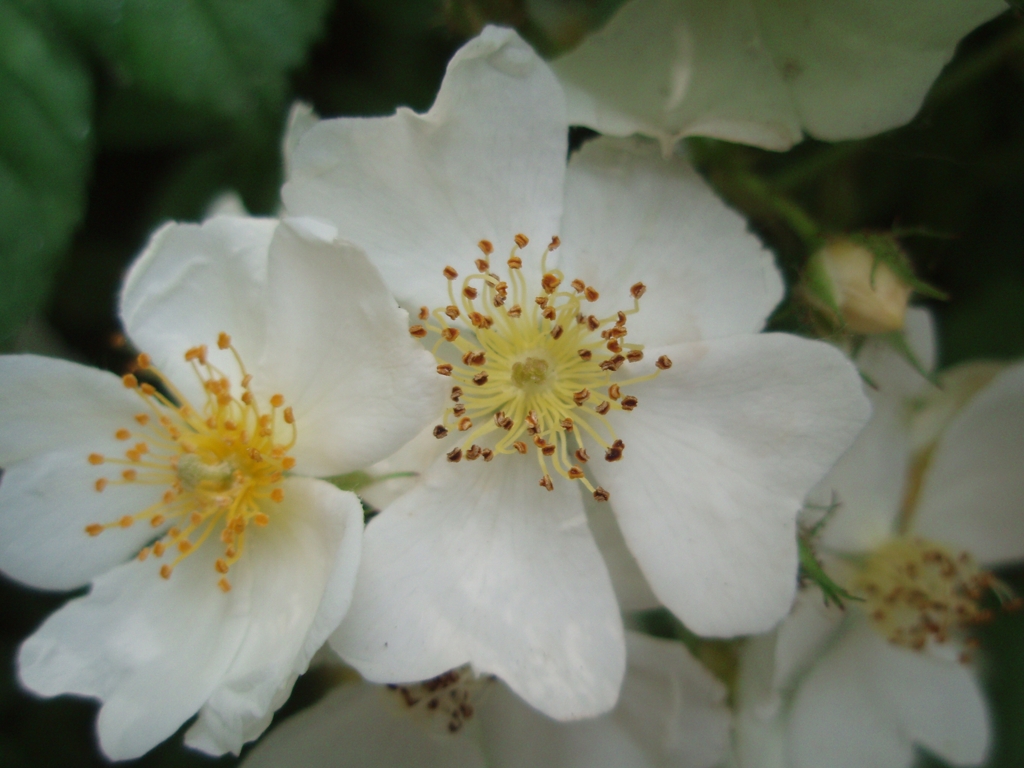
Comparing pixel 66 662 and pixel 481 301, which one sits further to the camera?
pixel 481 301

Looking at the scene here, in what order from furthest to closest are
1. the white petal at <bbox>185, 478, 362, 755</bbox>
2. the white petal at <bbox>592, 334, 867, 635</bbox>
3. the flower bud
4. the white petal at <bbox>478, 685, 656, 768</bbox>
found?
the white petal at <bbox>478, 685, 656, 768</bbox> → the flower bud → the white petal at <bbox>592, 334, 867, 635</bbox> → the white petal at <bbox>185, 478, 362, 755</bbox>

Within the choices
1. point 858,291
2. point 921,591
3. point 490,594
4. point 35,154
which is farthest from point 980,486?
point 35,154

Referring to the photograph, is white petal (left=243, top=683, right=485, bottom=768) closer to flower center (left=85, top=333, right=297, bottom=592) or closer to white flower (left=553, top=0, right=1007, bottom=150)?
flower center (left=85, top=333, right=297, bottom=592)

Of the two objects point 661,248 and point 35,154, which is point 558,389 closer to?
point 661,248

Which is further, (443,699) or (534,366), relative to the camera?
(443,699)

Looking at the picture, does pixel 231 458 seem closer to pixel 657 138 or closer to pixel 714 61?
pixel 657 138

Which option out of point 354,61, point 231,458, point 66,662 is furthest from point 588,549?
point 354,61

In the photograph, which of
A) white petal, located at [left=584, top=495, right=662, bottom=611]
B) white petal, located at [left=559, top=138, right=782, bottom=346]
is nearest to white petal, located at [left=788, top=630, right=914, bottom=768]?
white petal, located at [left=584, top=495, right=662, bottom=611]
